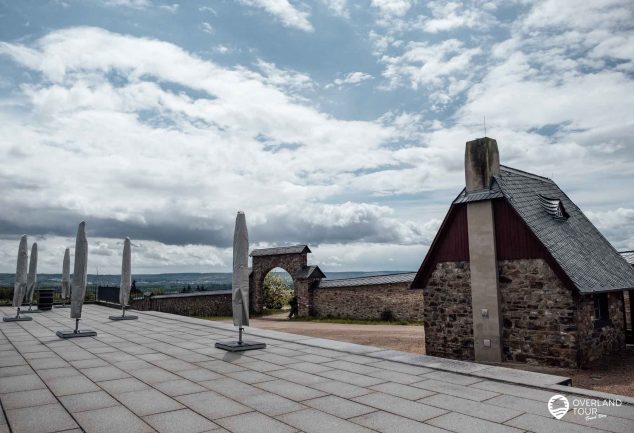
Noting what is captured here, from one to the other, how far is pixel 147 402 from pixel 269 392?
1766 mm

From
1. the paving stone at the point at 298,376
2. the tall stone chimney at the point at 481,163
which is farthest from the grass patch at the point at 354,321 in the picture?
the paving stone at the point at 298,376

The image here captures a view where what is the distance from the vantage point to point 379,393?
6531 millimetres

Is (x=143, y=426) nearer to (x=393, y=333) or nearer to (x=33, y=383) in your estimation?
(x=33, y=383)

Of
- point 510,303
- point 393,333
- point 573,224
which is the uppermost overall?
point 573,224

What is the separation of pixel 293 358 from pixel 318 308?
18185 mm

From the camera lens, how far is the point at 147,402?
6.04 meters

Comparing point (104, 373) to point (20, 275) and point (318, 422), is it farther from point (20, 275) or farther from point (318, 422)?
point (20, 275)

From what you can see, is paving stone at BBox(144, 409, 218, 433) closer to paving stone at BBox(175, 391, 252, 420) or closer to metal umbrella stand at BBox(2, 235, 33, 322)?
paving stone at BBox(175, 391, 252, 420)

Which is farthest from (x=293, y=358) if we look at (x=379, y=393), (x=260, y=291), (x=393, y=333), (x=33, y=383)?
(x=260, y=291)

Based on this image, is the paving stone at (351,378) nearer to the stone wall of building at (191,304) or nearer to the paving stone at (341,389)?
the paving stone at (341,389)

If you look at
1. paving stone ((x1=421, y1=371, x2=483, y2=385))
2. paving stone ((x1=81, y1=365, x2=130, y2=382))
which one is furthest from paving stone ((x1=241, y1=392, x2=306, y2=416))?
paving stone ((x1=81, y1=365, x2=130, y2=382))

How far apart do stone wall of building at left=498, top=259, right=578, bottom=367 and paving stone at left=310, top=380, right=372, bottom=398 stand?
21.0ft

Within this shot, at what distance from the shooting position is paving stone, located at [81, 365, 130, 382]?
24.6ft

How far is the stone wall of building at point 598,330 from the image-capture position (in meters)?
10.6
